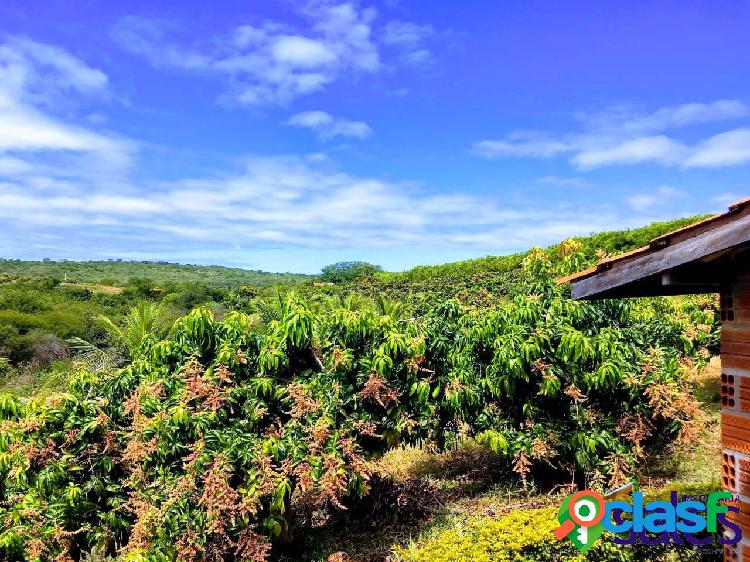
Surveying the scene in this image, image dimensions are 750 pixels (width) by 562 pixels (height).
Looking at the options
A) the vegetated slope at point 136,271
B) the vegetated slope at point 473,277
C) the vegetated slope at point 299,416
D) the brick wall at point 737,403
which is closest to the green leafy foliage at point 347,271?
the vegetated slope at point 473,277

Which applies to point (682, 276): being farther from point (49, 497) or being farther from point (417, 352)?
point (49, 497)

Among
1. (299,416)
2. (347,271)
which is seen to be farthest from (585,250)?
(347,271)

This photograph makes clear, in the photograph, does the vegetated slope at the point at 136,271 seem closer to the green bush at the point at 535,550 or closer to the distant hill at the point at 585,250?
the distant hill at the point at 585,250

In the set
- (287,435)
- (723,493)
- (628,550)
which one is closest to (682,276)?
(723,493)

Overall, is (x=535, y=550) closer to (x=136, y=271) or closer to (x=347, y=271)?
(x=347, y=271)

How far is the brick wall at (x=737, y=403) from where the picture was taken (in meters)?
3.82

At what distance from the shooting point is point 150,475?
6051mm

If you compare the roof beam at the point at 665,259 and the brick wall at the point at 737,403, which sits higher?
the roof beam at the point at 665,259

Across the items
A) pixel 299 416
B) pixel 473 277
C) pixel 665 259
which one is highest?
pixel 473 277

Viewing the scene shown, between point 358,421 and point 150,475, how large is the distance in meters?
2.53
